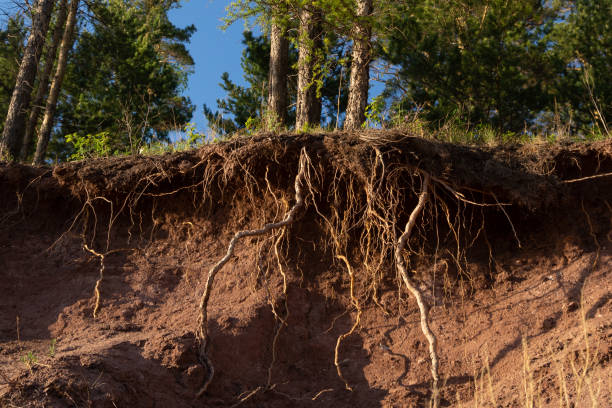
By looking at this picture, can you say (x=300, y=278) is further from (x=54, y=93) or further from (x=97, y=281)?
(x=54, y=93)

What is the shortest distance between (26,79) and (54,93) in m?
0.87

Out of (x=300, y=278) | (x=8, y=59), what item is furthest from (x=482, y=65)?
(x=8, y=59)

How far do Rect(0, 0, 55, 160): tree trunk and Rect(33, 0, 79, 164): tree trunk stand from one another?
641mm

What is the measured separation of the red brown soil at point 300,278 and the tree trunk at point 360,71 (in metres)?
3.44

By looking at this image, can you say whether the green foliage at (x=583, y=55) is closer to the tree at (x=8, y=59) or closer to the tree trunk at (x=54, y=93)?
the tree trunk at (x=54, y=93)

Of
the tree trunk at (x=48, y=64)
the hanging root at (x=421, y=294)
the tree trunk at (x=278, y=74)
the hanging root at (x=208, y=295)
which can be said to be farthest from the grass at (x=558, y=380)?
the tree trunk at (x=48, y=64)

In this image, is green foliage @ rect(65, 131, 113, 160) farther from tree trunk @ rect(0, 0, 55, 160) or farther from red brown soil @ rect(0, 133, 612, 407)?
tree trunk @ rect(0, 0, 55, 160)

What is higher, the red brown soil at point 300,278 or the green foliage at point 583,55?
the green foliage at point 583,55

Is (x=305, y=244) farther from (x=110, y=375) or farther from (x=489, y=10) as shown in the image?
(x=489, y=10)

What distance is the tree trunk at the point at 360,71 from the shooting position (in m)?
9.06

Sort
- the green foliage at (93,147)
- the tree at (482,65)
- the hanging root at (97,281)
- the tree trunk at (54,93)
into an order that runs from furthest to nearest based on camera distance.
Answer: the tree trunk at (54,93) → the tree at (482,65) → the green foliage at (93,147) → the hanging root at (97,281)

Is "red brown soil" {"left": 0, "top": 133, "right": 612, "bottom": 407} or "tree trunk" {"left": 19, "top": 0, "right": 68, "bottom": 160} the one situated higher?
"tree trunk" {"left": 19, "top": 0, "right": 68, "bottom": 160}

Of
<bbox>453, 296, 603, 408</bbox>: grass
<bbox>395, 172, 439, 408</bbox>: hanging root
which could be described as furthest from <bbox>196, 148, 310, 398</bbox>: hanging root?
<bbox>453, 296, 603, 408</bbox>: grass

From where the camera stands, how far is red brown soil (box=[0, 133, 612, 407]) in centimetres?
475
